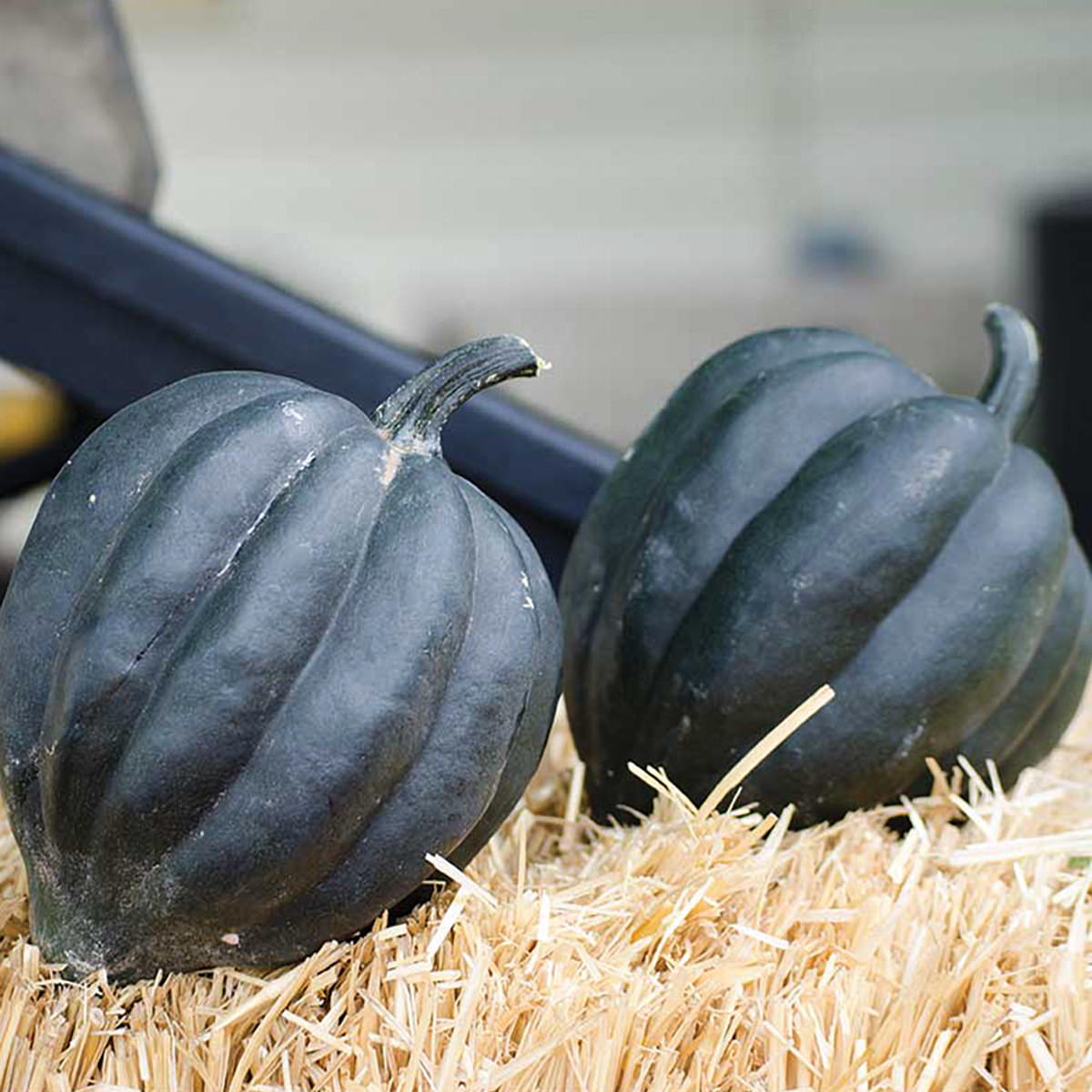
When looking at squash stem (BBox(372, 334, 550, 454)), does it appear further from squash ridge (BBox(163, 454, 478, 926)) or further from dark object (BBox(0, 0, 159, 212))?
dark object (BBox(0, 0, 159, 212))

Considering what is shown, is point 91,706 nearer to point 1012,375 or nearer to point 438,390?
point 438,390

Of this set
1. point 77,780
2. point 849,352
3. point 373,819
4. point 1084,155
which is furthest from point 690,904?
point 1084,155

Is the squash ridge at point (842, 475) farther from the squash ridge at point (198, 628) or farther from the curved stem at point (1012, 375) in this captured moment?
the squash ridge at point (198, 628)

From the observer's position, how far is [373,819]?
1.13 meters

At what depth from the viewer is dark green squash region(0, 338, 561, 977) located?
1081mm

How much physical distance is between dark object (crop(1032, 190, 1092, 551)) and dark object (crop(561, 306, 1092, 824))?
351cm

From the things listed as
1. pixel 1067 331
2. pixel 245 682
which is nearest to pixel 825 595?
pixel 245 682

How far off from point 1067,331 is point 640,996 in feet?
14.1

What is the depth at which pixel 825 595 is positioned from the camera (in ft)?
4.54

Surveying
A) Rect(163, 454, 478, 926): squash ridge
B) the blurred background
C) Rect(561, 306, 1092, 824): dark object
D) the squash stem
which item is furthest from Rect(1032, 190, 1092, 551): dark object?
Rect(163, 454, 478, 926): squash ridge

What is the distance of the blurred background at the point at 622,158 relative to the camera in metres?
5.80

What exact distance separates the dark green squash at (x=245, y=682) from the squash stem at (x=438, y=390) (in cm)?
4

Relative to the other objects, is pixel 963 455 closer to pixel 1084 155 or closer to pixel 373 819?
pixel 373 819

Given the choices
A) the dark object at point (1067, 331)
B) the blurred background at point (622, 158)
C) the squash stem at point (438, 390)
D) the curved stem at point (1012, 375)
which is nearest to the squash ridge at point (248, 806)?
the squash stem at point (438, 390)
